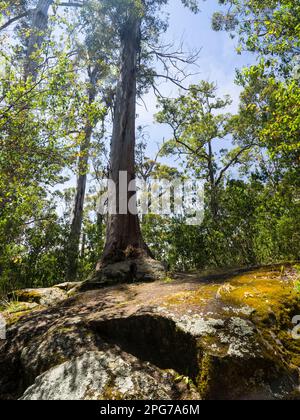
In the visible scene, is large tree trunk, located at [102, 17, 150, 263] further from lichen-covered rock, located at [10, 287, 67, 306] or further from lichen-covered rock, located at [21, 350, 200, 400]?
lichen-covered rock, located at [21, 350, 200, 400]

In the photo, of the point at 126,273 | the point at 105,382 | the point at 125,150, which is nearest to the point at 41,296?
the point at 126,273

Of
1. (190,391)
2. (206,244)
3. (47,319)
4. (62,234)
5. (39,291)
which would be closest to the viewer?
(190,391)

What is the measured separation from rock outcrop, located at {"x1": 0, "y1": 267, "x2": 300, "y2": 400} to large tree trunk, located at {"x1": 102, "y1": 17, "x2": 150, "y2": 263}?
259 centimetres

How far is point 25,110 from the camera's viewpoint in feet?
21.1

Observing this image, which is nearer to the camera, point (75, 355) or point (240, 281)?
point (75, 355)

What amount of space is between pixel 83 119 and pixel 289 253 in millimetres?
5447

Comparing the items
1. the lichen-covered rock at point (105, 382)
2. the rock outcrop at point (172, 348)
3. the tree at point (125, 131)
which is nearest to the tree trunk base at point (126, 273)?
the tree at point (125, 131)

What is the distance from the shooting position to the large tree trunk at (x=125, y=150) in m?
6.30

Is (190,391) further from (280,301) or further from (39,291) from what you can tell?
(39,291)

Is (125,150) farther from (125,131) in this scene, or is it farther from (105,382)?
(105,382)

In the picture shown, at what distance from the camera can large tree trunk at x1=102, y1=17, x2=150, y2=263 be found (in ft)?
20.7

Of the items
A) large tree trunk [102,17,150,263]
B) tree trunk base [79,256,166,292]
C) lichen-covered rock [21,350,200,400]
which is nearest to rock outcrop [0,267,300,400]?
lichen-covered rock [21,350,200,400]

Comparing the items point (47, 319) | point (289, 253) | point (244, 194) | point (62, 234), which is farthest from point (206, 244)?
point (47, 319)

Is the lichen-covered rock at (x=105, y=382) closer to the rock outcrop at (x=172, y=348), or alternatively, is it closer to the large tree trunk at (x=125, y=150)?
the rock outcrop at (x=172, y=348)
